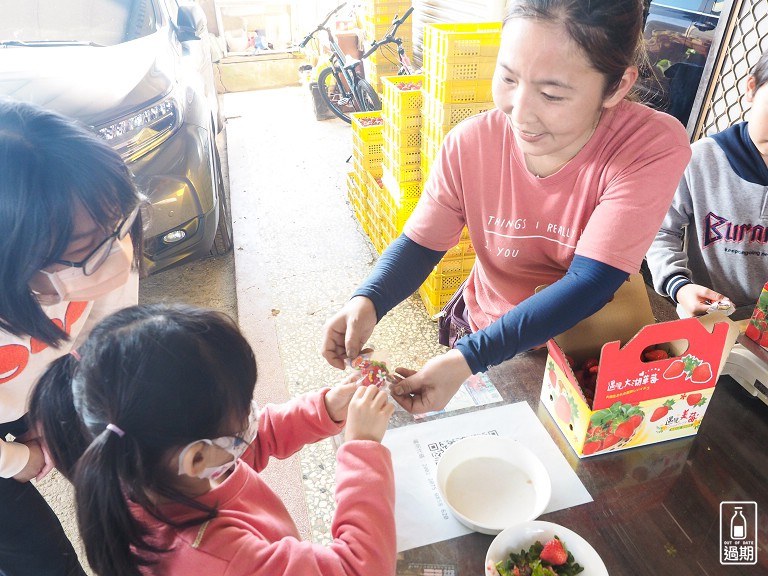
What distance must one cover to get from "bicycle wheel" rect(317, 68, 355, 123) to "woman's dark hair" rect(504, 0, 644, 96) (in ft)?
16.0

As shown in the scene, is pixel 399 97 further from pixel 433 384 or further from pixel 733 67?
pixel 433 384

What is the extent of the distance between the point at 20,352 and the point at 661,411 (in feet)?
4.17

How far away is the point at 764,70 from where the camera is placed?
1293 millimetres

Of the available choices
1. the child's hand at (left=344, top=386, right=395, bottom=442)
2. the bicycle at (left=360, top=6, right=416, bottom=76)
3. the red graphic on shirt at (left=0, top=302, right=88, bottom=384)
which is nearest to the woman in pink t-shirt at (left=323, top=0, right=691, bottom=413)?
the child's hand at (left=344, top=386, right=395, bottom=442)

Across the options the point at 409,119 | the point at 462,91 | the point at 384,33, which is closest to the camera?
the point at 462,91

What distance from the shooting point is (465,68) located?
86.7 inches

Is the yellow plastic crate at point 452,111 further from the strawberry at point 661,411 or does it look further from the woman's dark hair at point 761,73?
the strawberry at point 661,411

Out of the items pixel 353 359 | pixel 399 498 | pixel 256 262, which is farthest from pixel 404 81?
pixel 399 498

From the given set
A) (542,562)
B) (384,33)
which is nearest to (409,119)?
(542,562)

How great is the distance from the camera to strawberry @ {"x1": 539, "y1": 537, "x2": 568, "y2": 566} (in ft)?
2.46

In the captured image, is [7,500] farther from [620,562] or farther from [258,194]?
[258,194]

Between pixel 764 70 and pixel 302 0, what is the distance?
7381 mm

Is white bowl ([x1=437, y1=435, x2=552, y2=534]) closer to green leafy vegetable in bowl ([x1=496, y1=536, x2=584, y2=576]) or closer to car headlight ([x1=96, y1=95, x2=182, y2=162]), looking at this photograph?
green leafy vegetable in bowl ([x1=496, y1=536, x2=584, y2=576])

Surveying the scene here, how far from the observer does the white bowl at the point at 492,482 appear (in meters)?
0.86
